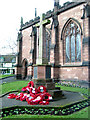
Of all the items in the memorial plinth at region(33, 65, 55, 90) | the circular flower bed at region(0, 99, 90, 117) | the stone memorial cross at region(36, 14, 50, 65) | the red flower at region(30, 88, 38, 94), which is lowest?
the circular flower bed at region(0, 99, 90, 117)

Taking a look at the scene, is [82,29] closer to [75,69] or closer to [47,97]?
[75,69]

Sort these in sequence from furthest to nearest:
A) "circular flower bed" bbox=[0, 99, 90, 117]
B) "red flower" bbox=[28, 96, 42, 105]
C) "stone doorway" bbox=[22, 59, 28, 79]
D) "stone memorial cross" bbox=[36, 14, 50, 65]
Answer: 1. "stone doorway" bbox=[22, 59, 28, 79]
2. "stone memorial cross" bbox=[36, 14, 50, 65]
3. "red flower" bbox=[28, 96, 42, 105]
4. "circular flower bed" bbox=[0, 99, 90, 117]

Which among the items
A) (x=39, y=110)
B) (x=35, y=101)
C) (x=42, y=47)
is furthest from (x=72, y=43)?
(x=39, y=110)

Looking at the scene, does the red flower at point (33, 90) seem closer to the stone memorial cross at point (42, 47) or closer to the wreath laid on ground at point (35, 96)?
the wreath laid on ground at point (35, 96)

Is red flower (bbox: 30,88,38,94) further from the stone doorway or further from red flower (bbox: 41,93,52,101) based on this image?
the stone doorway

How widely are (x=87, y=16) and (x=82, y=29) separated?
1669 millimetres

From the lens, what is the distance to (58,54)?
51.9 feet

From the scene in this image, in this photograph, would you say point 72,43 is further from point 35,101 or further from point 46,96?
point 35,101

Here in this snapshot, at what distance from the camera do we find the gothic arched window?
14.7m

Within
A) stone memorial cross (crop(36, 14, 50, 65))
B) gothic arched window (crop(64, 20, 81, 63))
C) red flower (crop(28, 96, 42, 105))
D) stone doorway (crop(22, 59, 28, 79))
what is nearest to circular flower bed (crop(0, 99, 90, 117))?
red flower (crop(28, 96, 42, 105))

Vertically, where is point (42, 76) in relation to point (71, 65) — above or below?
below

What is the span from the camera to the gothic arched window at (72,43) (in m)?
14.7

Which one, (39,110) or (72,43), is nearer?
(39,110)

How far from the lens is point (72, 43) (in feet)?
50.2
